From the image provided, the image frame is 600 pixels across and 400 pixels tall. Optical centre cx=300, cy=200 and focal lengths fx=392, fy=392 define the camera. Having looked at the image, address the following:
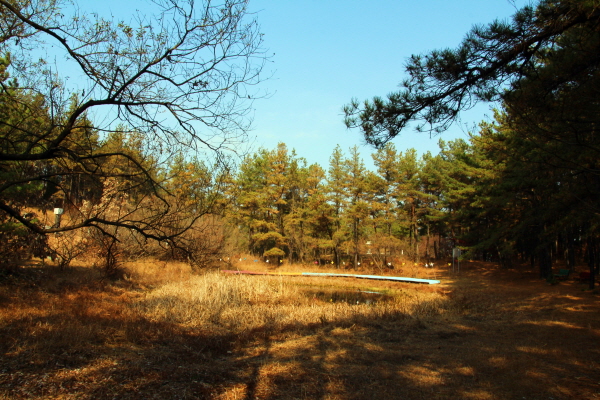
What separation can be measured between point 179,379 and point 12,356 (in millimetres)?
2459

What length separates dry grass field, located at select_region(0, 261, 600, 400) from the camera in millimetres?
4965

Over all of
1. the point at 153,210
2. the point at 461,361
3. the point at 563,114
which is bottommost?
the point at 461,361

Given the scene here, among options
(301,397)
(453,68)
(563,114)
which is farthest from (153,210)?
(563,114)

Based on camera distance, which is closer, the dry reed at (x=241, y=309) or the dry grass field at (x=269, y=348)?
the dry grass field at (x=269, y=348)

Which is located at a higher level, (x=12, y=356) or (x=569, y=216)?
(x=569, y=216)

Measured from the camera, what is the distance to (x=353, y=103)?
710cm

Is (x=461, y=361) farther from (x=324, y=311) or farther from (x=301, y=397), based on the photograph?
(x=324, y=311)

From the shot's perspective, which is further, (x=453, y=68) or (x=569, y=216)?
(x=569, y=216)

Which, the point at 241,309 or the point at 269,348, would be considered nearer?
Answer: the point at 269,348

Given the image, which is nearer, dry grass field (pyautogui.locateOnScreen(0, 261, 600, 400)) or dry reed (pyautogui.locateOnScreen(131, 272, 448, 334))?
dry grass field (pyautogui.locateOnScreen(0, 261, 600, 400))

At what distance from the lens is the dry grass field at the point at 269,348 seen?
496 centimetres

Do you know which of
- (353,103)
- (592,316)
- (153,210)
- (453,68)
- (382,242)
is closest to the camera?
(153,210)

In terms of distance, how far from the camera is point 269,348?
24.5 ft

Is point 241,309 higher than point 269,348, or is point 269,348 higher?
point 241,309
